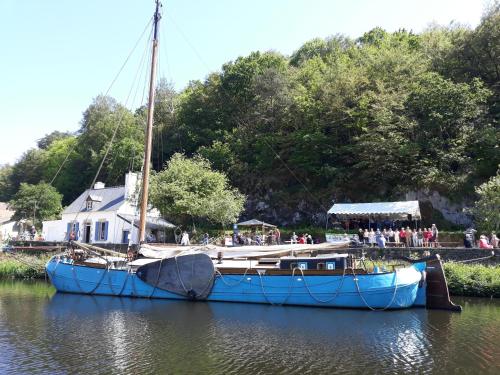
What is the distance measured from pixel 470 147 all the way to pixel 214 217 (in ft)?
79.0

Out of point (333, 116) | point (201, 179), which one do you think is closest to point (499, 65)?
point (333, 116)

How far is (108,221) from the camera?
47.2 meters

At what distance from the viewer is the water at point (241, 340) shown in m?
12.4

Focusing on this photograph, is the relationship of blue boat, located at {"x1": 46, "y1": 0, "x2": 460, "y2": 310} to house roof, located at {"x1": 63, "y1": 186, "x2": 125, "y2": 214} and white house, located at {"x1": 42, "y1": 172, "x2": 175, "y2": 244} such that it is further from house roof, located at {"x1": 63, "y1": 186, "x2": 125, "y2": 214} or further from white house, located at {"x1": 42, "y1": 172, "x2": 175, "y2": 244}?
house roof, located at {"x1": 63, "y1": 186, "x2": 125, "y2": 214}

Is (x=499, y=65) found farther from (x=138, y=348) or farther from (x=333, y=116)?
(x=138, y=348)

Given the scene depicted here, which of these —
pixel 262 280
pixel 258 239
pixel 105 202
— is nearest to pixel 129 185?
pixel 105 202

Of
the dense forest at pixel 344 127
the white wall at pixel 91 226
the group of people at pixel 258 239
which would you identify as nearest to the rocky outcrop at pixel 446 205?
the dense forest at pixel 344 127

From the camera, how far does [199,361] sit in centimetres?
1273

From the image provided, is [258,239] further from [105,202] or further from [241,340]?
[105,202]

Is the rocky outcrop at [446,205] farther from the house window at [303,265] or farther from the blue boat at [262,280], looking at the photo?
the house window at [303,265]

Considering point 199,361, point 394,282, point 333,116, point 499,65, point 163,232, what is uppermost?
point 499,65

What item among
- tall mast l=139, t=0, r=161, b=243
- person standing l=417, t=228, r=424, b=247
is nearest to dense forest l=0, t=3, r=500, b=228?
person standing l=417, t=228, r=424, b=247

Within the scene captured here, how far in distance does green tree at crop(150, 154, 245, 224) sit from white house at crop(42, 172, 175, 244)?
11.7 ft

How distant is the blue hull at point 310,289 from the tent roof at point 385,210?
14.7 meters
